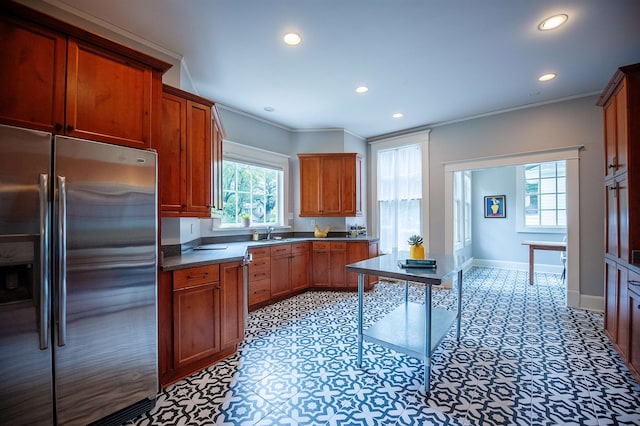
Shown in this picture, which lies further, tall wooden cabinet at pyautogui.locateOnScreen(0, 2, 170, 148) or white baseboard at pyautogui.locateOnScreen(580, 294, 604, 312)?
white baseboard at pyautogui.locateOnScreen(580, 294, 604, 312)

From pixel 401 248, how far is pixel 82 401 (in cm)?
477

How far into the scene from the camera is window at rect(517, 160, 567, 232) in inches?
235

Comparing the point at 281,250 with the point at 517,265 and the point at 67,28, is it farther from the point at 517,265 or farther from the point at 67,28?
the point at 517,265

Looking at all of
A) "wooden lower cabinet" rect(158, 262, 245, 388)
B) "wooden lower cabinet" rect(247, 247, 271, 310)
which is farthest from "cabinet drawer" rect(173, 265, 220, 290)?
"wooden lower cabinet" rect(247, 247, 271, 310)

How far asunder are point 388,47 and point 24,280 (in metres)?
3.25

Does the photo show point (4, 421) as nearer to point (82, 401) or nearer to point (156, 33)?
point (82, 401)

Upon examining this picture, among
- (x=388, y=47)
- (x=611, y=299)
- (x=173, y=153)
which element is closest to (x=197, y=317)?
(x=173, y=153)

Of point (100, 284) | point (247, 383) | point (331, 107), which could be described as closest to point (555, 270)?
point (331, 107)

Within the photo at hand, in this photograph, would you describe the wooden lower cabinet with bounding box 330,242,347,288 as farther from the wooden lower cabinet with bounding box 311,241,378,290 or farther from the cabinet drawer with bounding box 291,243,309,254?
the cabinet drawer with bounding box 291,243,309,254

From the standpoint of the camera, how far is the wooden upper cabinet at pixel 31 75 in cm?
145

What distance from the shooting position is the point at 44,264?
4.69 feet

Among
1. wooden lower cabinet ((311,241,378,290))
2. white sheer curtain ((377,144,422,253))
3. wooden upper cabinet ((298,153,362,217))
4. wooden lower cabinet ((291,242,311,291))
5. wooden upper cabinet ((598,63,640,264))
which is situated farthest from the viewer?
white sheer curtain ((377,144,422,253))

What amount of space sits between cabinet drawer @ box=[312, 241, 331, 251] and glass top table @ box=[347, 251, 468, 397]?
73.0 inches

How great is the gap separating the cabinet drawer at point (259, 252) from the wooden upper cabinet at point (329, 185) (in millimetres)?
1226
